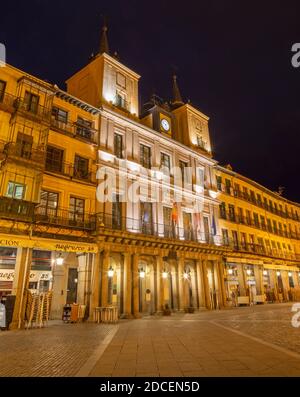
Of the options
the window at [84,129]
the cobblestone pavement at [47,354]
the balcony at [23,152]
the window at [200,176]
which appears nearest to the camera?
the cobblestone pavement at [47,354]

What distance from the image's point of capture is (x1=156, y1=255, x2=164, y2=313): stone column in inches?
849

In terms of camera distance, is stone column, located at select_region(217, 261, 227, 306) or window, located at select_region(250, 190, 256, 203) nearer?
stone column, located at select_region(217, 261, 227, 306)

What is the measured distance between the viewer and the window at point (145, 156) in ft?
81.2

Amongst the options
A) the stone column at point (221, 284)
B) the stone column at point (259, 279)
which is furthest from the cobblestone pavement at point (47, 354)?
the stone column at point (259, 279)

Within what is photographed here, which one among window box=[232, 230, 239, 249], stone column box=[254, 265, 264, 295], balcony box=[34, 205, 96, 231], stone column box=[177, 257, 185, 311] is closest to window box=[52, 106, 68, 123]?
balcony box=[34, 205, 96, 231]

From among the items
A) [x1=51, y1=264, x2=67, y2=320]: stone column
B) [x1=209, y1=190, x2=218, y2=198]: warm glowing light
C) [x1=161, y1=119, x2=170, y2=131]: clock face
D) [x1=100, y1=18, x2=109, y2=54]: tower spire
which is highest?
[x1=100, y1=18, x2=109, y2=54]: tower spire

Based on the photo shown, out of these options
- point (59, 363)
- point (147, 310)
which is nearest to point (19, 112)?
point (59, 363)

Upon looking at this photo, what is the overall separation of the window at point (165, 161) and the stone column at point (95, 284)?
36.1ft

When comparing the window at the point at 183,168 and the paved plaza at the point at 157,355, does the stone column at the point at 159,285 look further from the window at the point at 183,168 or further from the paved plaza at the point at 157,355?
the paved plaza at the point at 157,355

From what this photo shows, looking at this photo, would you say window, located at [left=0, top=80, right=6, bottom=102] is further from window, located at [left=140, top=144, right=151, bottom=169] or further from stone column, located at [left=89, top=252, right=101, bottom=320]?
window, located at [left=140, top=144, right=151, bottom=169]

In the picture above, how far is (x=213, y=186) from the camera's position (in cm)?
3136

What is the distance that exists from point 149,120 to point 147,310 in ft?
55.9

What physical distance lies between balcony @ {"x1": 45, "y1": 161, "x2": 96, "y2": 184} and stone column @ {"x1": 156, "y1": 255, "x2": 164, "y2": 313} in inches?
305

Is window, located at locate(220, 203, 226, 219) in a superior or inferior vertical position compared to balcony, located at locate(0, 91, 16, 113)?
inferior
